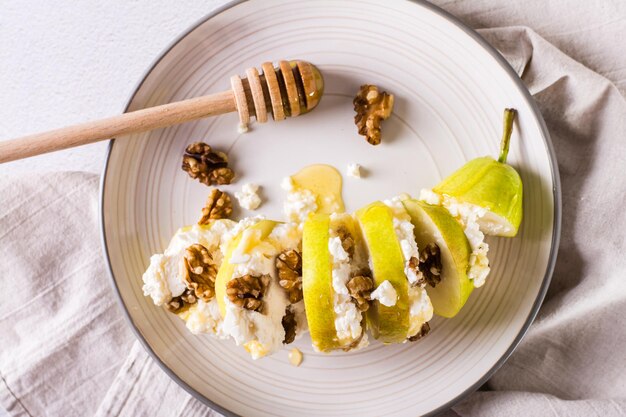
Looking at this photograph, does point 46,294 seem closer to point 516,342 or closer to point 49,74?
point 49,74

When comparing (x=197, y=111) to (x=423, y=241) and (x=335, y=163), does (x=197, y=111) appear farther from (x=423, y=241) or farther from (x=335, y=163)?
(x=423, y=241)

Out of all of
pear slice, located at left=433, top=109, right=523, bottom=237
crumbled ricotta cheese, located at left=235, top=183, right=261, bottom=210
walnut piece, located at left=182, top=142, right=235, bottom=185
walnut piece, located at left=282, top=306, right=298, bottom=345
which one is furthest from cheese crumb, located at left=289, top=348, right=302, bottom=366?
pear slice, located at left=433, top=109, right=523, bottom=237

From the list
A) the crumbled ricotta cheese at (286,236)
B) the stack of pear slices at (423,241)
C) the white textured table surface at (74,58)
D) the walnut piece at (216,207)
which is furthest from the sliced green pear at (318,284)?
the white textured table surface at (74,58)

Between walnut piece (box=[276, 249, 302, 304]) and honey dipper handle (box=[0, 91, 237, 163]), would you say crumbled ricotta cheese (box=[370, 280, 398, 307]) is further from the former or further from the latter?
honey dipper handle (box=[0, 91, 237, 163])

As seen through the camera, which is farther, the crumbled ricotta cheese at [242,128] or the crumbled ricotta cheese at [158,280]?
the crumbled ricotta cheese at [242,128]

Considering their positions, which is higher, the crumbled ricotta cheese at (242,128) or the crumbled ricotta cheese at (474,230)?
the crumbled ricotta cheese at (242,128)

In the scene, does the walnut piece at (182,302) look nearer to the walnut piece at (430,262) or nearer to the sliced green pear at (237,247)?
the sliced green pear at (237,247)

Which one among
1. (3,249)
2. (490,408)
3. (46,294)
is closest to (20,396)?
(46,294)
